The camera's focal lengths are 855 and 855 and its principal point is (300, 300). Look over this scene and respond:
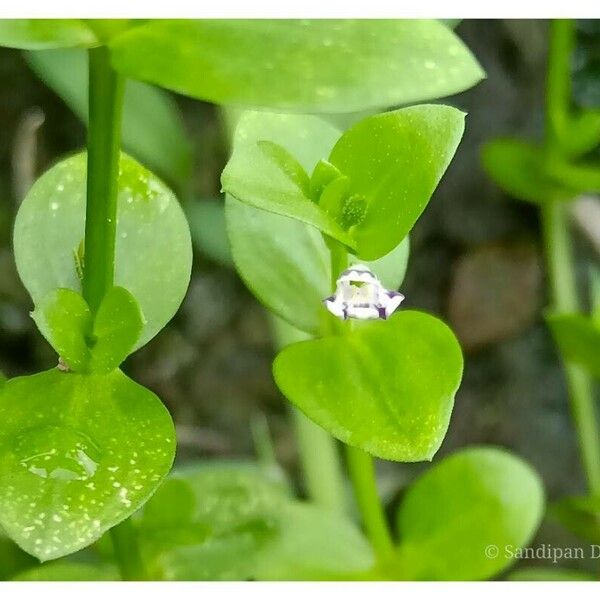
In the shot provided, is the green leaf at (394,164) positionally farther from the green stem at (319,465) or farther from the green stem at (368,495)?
the green stem at (319,465)

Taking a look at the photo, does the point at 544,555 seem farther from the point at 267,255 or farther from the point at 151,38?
the point at 151,38

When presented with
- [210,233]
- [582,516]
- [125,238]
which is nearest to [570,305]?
[582,516]

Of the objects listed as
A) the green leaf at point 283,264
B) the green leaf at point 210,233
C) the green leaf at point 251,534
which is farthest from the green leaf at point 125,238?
the green leaf at point 210,233

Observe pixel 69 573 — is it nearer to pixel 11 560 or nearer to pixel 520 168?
pixel 11 560

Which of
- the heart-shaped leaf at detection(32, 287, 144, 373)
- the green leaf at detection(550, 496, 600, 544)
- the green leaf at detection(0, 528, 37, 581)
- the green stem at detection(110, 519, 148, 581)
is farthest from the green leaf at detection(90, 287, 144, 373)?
the green leaf at detection(550, 496, 600, 544)
